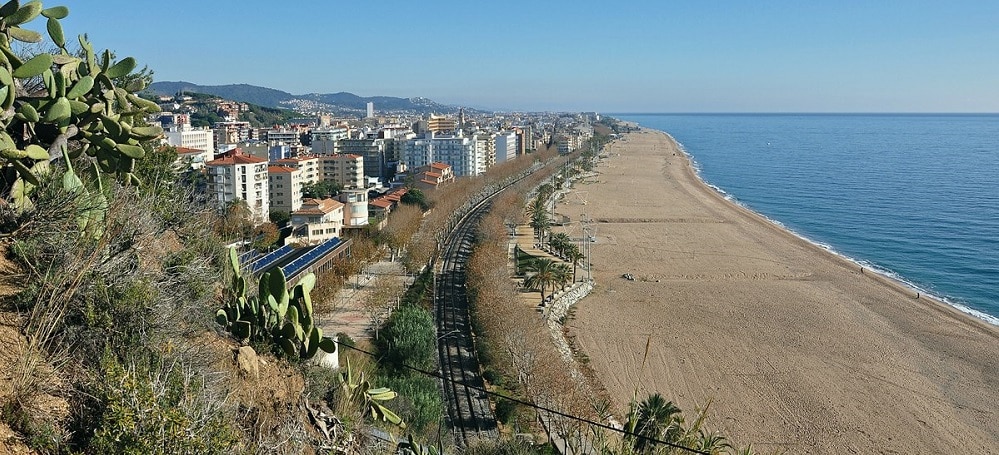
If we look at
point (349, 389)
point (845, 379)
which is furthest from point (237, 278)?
point (845, 379)

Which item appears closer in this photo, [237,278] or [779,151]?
[237,278]

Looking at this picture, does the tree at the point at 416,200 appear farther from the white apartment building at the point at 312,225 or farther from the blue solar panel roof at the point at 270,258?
the blue solar panel roof at the point at 270,258

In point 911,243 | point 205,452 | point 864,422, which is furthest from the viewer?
point 911,243

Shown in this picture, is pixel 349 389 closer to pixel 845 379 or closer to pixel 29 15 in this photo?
pixel 29 15

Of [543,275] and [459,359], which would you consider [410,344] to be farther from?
[543,275]

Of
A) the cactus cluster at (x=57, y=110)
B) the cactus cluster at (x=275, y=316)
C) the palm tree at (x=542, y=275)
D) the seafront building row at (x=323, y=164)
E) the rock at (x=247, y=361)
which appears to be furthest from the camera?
the seafront building row at (x=323, y=164)

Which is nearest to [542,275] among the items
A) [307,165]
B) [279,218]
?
[279,218]

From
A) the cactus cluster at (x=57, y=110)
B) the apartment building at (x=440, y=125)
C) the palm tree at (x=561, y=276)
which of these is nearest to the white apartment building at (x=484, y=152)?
the apartment building at (x=440, y=125)
